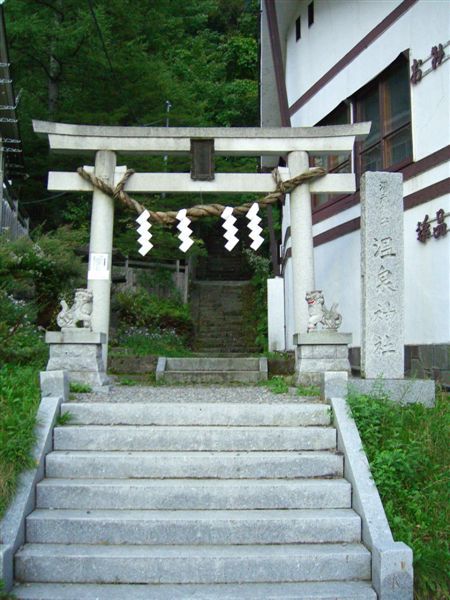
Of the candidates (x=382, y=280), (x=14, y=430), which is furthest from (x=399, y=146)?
(x=14, y=430)

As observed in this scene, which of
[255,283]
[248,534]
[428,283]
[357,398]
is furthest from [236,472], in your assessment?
[255,283]

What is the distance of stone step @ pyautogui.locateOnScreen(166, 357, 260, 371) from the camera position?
11.6 meters

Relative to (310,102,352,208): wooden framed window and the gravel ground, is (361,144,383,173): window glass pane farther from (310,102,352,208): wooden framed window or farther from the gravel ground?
the gravel ground

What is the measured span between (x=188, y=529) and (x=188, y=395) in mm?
3135

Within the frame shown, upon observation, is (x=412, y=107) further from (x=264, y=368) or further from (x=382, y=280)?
(x=264, y=368)

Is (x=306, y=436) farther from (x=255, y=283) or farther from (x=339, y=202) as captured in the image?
(x=255, y=283)

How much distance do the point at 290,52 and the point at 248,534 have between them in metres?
13.3

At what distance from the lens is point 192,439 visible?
6059mm

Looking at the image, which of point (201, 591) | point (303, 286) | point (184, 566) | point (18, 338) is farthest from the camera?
point (303, 286)

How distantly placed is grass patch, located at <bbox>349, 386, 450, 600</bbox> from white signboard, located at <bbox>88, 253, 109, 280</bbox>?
15.1ft

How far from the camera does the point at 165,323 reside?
17.6 meters

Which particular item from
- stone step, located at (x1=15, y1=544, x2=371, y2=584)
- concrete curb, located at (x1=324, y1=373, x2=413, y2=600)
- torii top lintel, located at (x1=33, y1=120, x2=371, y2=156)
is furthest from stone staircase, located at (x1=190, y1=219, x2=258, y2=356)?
stone step, located at (x1=15, y1=544, x2=371, y2=584)

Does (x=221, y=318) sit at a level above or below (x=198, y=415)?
above

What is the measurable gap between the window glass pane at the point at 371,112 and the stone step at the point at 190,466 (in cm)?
762
